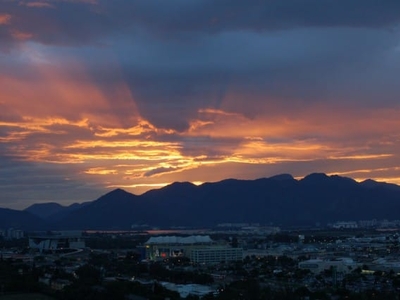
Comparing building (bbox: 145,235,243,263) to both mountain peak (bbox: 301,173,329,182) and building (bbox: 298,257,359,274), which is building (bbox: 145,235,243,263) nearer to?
building (bbox: 298,257,359,274)

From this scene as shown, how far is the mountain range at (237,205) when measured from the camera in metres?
127

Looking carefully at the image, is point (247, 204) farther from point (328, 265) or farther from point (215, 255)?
point (328, 265)

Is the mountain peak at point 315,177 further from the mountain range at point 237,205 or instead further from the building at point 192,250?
the building at point 192,250

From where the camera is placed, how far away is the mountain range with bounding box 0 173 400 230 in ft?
416

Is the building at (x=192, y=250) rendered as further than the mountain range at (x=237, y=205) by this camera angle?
No

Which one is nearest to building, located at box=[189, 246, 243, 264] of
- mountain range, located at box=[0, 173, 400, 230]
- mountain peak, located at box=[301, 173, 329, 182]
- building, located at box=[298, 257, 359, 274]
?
building, located at box=[298, 257, 359, 274]

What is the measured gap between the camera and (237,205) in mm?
137250

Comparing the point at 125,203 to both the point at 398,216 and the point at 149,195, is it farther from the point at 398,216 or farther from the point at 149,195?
the point at 398,216

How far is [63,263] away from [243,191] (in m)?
103

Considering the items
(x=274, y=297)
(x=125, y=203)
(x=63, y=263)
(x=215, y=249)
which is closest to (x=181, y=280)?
(x=274, y=297)

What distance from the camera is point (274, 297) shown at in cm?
2128

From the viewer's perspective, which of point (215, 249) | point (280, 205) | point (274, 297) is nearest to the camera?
point (274, 297)

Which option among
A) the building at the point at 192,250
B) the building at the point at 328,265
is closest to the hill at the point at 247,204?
the building at the point at 192,250

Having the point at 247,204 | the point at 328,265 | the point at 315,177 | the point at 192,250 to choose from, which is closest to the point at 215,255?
the point at 192,250
